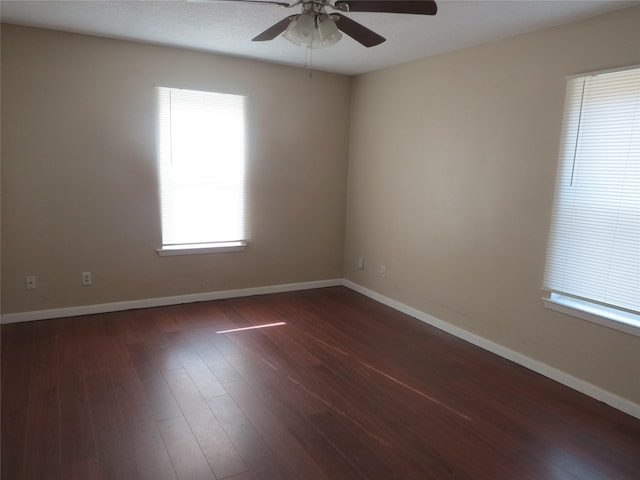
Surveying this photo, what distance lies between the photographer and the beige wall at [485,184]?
275 centimetres

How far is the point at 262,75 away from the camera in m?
4.32

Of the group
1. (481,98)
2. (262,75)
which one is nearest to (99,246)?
(262,75)

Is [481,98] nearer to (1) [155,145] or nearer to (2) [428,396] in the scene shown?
(2) [428,396]

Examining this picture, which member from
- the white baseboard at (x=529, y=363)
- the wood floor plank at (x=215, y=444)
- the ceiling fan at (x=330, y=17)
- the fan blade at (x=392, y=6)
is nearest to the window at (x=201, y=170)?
the white baseboard at (x=529, y=363)

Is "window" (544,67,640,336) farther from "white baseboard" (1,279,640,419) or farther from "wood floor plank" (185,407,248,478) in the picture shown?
"wood floor plank" (185,407,248,478)

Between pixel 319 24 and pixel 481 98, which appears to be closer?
pixel 319 24

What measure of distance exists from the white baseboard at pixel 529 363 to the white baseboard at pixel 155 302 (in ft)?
3.23

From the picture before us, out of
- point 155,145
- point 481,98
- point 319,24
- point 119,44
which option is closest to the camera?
point 319,24

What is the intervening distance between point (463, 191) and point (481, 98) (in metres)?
0.75

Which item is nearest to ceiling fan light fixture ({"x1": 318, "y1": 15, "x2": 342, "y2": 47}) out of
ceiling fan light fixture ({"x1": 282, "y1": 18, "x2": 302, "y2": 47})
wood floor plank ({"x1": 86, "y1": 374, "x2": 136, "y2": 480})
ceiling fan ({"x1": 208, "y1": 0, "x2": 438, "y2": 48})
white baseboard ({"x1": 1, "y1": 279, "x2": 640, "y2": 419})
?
ceiling fan ({"x1": 208, "y1": 0, "x2": 438, "y2": 48})

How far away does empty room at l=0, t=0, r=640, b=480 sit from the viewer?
7.39ft

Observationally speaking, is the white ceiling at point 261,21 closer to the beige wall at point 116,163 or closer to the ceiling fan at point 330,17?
the beige wall at point 116,163

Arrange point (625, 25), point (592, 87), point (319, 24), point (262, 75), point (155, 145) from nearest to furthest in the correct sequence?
point (319, 24) → point (625, 25) → point (592, 87) → point (155, 145) → point (262, 75)

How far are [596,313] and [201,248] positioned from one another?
11.0 ft
